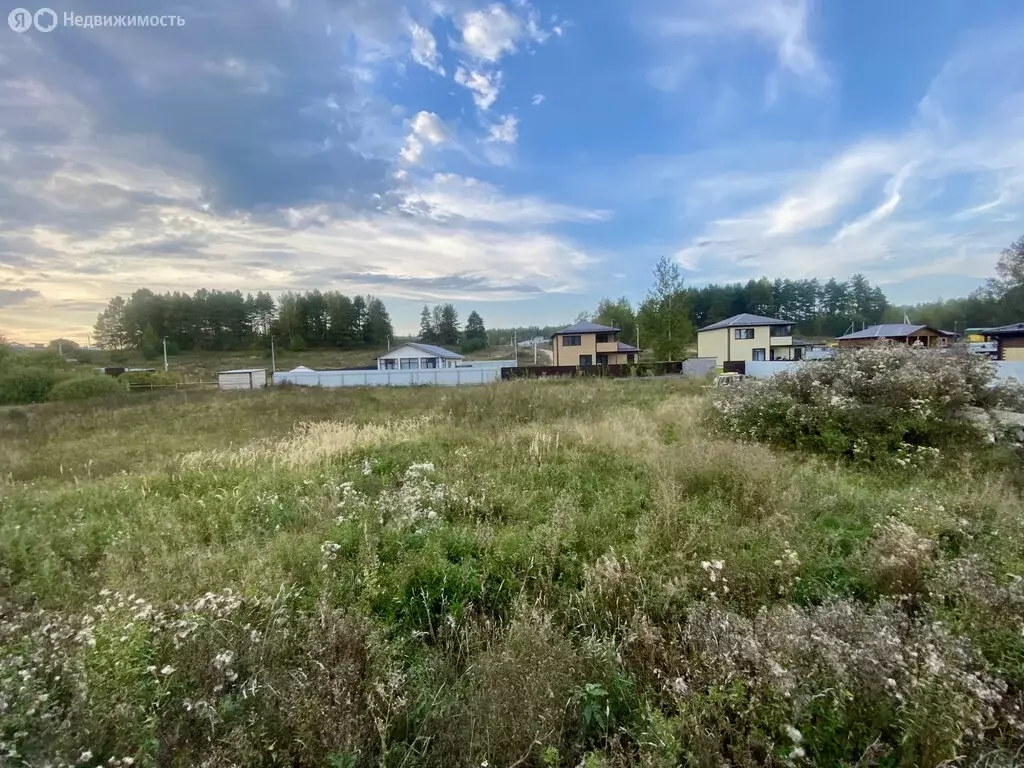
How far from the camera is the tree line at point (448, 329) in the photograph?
250ft

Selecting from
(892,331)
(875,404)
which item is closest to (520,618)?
(875,404)

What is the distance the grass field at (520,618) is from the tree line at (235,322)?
63.9 metres

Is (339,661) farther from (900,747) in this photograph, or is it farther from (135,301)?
(135,301)

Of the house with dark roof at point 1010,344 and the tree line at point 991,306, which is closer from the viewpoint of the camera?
the house with dark roof at point 1010,344

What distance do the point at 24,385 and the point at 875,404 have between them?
3710 cm

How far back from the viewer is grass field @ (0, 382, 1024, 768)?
1.88 m

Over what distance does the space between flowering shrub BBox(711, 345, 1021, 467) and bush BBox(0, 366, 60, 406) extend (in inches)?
1347

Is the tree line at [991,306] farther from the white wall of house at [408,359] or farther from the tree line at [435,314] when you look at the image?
the white wall of house at [408,359]

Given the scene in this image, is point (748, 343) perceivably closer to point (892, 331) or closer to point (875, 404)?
point (892, 331)

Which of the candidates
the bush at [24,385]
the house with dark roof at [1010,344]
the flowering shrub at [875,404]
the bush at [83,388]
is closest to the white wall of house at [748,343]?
the house with dark roof at [1010,344]

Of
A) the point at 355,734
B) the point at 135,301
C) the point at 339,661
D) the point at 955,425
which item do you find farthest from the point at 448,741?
the point at 135,301

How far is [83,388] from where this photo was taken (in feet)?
77.8

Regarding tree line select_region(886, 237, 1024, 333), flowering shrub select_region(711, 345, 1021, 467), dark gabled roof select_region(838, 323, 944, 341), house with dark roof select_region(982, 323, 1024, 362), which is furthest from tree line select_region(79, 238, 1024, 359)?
flowering shrub select_region(711, 345, 1021, 467)

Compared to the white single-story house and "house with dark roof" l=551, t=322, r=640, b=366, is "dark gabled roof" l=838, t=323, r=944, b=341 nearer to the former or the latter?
"house with dark roof" l=551, t=322, r=640, b=366
